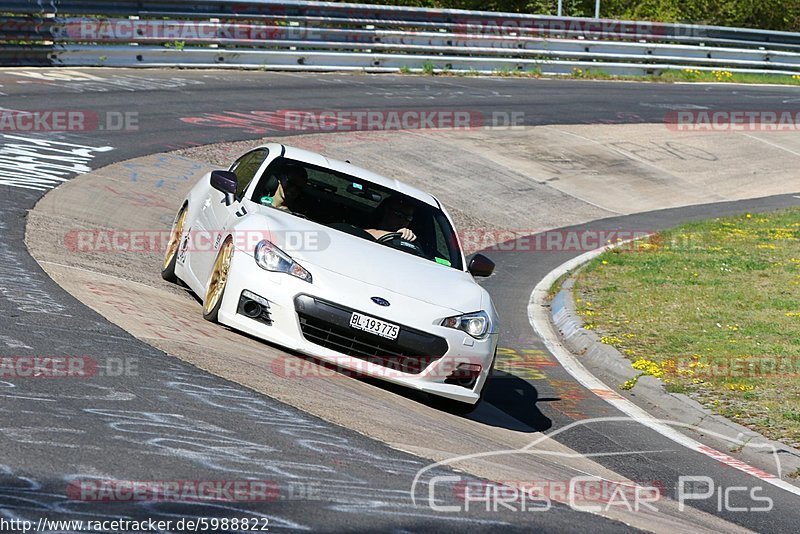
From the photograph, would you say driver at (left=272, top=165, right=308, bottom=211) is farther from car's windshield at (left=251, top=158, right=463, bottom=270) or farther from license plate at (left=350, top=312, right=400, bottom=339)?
license plate at (left=350, top=312, right=400, bottom=339)

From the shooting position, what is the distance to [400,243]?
934 cm

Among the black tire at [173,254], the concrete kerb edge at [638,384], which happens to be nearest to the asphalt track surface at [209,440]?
the concrete kerb edge at [638,384]

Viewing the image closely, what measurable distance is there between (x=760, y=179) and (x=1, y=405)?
20528 millimetres

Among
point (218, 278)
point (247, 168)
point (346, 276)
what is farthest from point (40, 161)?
point (346, 276)

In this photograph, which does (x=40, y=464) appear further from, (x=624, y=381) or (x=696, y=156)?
(x=696, y=156)

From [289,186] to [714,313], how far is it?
200 inches

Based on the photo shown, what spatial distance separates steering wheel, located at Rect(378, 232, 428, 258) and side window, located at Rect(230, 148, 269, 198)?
1279 millimetres

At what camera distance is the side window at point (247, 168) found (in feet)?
31.9

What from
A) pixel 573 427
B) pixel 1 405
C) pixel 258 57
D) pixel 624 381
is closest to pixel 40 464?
pixel 1 405

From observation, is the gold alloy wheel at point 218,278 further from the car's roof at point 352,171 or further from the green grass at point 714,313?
the green grass at point 714,313

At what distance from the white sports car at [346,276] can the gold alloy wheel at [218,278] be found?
17 millimetres

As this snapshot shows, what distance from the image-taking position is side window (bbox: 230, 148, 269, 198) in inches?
383

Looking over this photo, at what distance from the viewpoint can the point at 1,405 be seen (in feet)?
18.4

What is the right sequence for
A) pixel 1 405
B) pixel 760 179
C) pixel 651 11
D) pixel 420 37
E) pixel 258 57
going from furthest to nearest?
pixel 651 11 → pixel 420 37 → pixel 258 57 → pixel 760 179 → pixel 1 405
